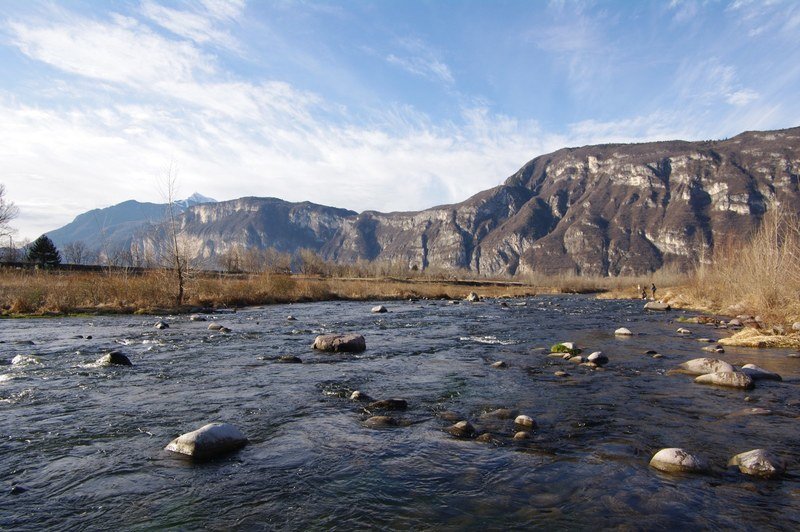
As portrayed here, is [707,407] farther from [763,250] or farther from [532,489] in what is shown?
[763,250]

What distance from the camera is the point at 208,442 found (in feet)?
22.0

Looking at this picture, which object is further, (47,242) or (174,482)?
(47,242)

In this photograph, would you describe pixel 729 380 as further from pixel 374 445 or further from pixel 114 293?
pixel 114 293

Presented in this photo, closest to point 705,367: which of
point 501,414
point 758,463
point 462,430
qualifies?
point 758,463

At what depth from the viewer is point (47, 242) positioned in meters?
73.1

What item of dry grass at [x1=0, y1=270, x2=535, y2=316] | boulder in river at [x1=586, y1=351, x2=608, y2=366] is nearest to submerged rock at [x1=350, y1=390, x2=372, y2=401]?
boulder in river at [x1=586, y1=351, x2=608, y2=366]

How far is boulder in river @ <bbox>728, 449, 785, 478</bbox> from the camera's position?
620cm

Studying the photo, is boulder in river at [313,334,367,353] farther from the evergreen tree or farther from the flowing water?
the evergreen tree

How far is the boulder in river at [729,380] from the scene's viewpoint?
446 inches

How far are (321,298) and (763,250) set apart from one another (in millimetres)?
39935

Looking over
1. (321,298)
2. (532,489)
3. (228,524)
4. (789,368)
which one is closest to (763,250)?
(789,368)

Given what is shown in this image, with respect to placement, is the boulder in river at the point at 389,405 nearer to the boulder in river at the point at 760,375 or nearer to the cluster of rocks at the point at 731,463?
the cluster of rocks at the point at 731,463

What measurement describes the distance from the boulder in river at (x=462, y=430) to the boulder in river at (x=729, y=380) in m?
7.76

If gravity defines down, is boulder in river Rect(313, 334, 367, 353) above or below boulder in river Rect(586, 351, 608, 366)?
above
